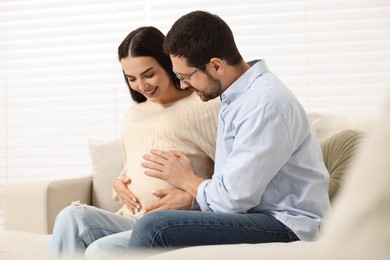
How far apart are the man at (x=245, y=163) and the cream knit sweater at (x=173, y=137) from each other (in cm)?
36

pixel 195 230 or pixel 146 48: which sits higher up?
pixel 146 48

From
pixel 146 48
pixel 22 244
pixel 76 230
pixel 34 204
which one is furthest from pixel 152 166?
pixel 34 204

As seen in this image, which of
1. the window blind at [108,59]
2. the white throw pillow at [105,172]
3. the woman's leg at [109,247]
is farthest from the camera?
the window blind at [108,59]

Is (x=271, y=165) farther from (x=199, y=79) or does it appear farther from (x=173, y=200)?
(x=173, y=200)

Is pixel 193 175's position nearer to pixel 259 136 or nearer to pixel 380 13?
pixel 259 136

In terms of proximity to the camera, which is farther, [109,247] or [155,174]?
[155,174]

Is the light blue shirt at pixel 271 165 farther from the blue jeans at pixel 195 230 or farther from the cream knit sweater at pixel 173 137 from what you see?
the cream knit sweater at pixel 173 137

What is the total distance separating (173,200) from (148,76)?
0.52 metres

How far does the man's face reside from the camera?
212 cm

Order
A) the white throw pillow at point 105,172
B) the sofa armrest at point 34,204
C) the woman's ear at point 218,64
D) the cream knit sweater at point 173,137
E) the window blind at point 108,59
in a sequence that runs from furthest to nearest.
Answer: the window blind at point 108,59
the white throw pillow at point 105,172
the sofa armrest at point 34,204
the cream knit sweater at point 173,137
the woman's ear at point 218,64

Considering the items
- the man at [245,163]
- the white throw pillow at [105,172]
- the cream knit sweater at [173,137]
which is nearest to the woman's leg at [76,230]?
the cream knit sweater at [173,137]

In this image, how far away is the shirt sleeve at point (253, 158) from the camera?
183cm

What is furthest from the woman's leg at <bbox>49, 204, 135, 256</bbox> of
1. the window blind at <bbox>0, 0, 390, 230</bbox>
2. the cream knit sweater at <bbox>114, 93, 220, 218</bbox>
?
the window blind at <bbox>0, 0, 390, 230</bbox>

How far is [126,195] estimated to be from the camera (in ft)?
8.31
